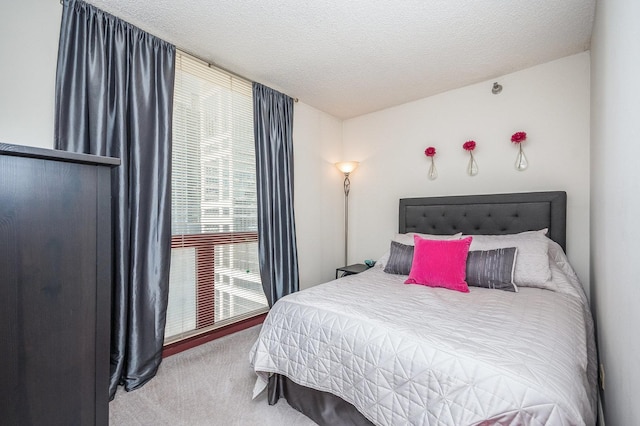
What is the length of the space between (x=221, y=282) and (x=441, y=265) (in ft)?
6.15

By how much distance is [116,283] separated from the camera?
187cm

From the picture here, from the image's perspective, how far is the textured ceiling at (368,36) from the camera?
6.13ft

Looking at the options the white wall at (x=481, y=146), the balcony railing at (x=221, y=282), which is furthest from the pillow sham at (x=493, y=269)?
the balcony railing at (x=221, y=282)

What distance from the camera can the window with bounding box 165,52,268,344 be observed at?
92.6 inches

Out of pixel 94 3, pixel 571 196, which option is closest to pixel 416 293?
pixel 571 196

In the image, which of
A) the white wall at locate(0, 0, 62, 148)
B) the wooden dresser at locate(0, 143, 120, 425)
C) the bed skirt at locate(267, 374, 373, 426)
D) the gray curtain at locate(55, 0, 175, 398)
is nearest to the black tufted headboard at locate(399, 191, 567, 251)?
the bed skirt at locate(267, 374, 373, 426)

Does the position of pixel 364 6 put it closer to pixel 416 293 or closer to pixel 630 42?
pixel 630 42

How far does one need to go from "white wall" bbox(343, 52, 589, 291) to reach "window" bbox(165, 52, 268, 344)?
1.53 meters

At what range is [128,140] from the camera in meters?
1.99

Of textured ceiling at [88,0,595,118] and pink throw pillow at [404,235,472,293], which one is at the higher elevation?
textured ceiling at [88,0,595,118]

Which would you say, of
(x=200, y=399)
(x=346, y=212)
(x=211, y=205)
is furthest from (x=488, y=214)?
(x=200, y=399)

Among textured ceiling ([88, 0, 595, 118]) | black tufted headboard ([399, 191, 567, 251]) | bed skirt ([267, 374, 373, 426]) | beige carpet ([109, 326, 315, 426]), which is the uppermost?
textured ceiling ([88, 0, 595, 118])

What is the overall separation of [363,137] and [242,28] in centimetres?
206

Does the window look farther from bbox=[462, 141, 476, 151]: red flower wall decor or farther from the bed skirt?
bbox=[462, 141, 476, 151]: red flower wall decor
